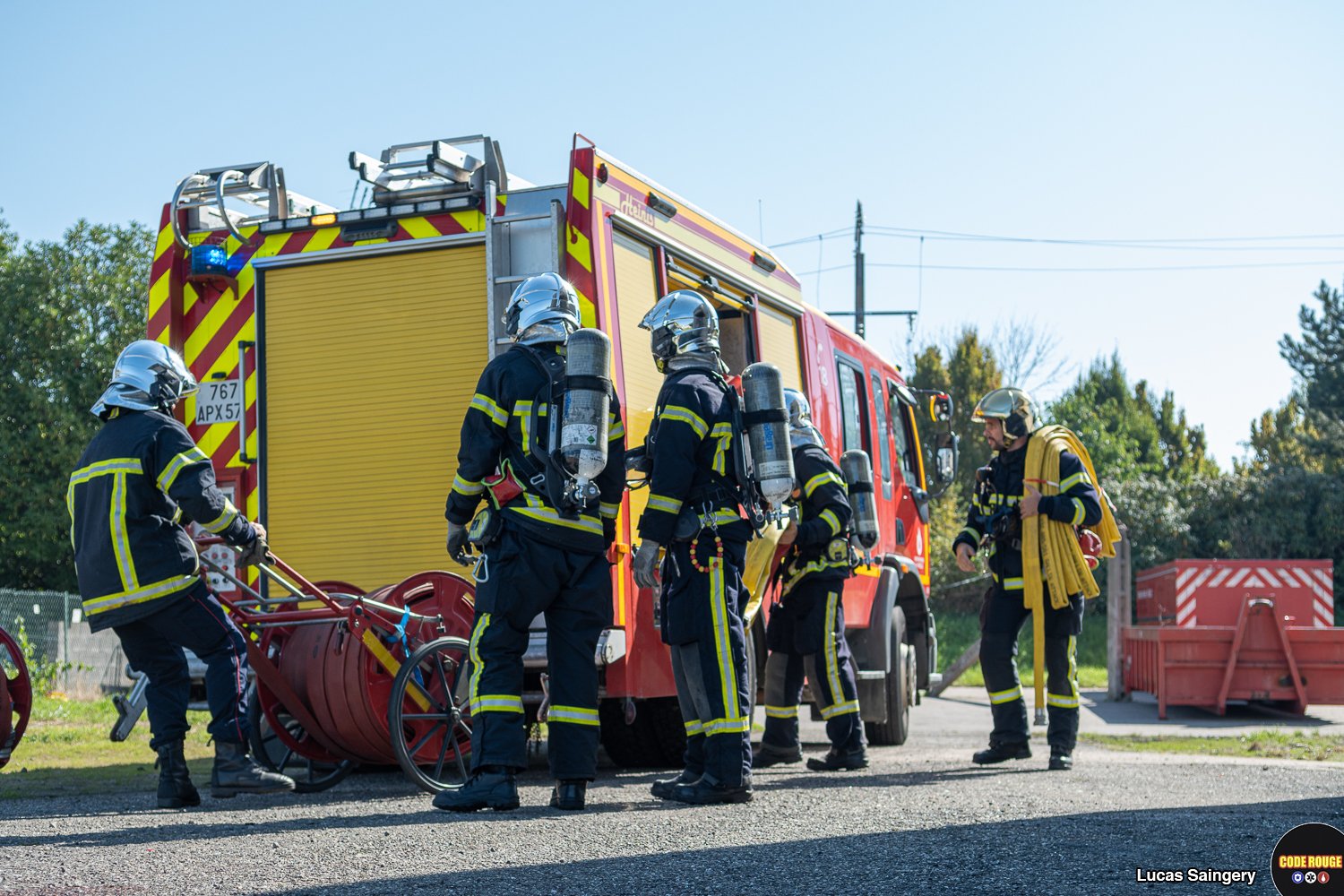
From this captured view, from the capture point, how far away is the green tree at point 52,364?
2466 centimetres

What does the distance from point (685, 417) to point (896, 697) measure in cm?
458

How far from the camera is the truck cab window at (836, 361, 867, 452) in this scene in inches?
399

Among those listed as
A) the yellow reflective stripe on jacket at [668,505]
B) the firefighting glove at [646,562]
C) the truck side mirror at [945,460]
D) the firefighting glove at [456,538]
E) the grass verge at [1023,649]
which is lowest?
the grass verge at [1023,649]

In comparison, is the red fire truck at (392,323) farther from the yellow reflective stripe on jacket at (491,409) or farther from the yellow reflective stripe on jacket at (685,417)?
the yellow reflective stripe on jacket at (491,409)

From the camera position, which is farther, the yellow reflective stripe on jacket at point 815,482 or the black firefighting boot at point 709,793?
the yellow reflective stripe on jacket at point 815,482

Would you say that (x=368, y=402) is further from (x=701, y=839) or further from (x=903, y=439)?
(x=903, y=439)

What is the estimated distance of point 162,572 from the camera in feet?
20.2

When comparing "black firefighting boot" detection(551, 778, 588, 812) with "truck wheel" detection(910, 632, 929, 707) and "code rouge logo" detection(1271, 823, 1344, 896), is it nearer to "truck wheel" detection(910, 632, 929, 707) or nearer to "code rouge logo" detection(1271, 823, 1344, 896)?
"code rouge logo" detection(1271, 823, 1344, 896)

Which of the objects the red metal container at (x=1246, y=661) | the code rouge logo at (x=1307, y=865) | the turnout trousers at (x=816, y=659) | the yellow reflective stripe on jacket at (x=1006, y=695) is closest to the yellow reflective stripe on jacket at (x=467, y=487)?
the turnout trousers at (x=816, y=659)

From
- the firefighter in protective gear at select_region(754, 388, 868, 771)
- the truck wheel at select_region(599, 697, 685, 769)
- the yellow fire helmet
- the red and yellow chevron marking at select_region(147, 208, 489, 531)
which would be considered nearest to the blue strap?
the red and yellow chevron marking at select_region(147, 208, 489, 531)

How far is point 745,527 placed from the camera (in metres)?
6.27

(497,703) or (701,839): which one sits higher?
(497,703)

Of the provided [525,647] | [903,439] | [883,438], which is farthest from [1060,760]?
[903,439]

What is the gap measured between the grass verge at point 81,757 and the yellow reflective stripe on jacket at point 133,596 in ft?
4.32
